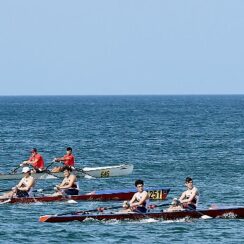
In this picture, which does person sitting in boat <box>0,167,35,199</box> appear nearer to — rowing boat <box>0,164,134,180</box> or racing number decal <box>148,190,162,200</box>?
racing number decal <box>148,190,162,200</box>

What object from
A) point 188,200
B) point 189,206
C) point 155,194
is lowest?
point 155,194

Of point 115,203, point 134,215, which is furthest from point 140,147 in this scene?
point 134,215

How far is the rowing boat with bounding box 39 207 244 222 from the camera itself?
3491 centimetres

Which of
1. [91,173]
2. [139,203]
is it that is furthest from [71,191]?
[91,173]

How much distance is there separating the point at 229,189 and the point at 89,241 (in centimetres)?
1634

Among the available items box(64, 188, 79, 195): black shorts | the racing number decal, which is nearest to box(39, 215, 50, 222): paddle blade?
box(64, 188, 79, 195): black shorts

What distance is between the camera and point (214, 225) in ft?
113

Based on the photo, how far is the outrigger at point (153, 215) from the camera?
3491cm

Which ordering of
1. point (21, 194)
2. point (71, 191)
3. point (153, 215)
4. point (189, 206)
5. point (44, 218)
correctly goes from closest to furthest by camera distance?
1. point (44, 218)
2. point (153, 215)
3. point (189, 206)
4. point (21, 194)
5. point (71, 191)

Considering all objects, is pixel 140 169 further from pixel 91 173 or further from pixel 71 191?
pixel 71 191

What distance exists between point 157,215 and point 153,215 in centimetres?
16

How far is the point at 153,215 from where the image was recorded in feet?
115

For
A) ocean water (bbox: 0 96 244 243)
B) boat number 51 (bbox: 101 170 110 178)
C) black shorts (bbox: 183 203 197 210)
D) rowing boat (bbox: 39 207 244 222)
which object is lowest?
ocean water (bbox: 0 96 244 243)

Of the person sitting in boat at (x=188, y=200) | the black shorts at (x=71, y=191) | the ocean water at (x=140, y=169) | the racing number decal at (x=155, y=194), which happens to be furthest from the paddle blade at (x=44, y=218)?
the racing number decal at (x=155, y=194)
